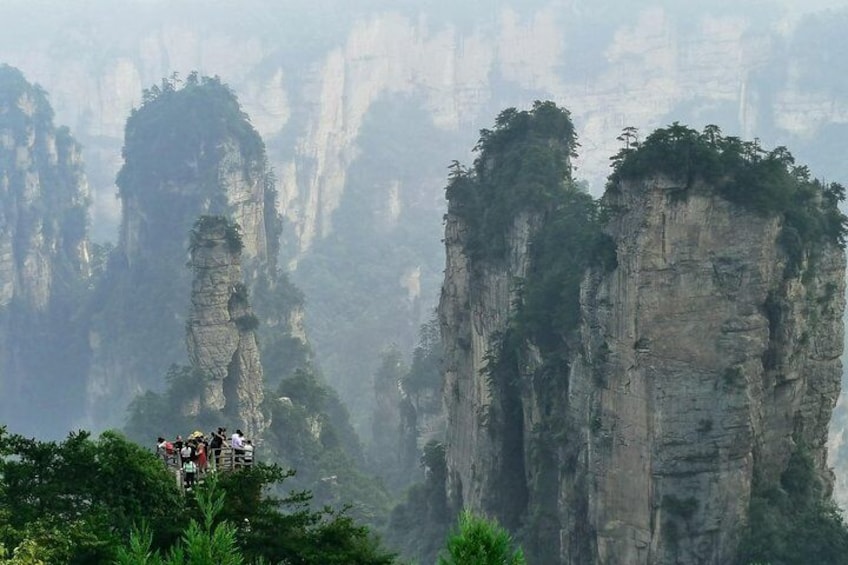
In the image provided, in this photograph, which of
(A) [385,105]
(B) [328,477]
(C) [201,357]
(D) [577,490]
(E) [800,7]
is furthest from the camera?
(E) [800,7]

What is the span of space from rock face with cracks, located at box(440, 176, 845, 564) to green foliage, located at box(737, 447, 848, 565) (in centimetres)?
31

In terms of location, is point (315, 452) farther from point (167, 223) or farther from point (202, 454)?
point (202, 454)

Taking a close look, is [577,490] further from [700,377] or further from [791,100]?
[791,100]

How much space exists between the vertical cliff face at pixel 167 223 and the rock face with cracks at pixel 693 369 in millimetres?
Result: 54399

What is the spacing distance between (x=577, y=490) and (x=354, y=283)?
88013 millimetres

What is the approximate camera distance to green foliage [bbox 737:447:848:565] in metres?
32.1

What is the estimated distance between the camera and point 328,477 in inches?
2554

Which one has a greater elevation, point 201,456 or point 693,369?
point 693,369

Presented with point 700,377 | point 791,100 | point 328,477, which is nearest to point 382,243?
point 791,100

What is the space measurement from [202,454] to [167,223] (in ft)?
248

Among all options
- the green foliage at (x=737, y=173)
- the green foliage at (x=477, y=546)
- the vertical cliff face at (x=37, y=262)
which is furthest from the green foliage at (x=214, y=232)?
the green foliage at (x=477, y=546)

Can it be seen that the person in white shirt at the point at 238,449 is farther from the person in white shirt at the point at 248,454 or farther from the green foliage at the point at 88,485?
the green foliage at the point at 88,485

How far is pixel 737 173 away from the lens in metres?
32.5

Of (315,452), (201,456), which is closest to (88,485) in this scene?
(201,456)
